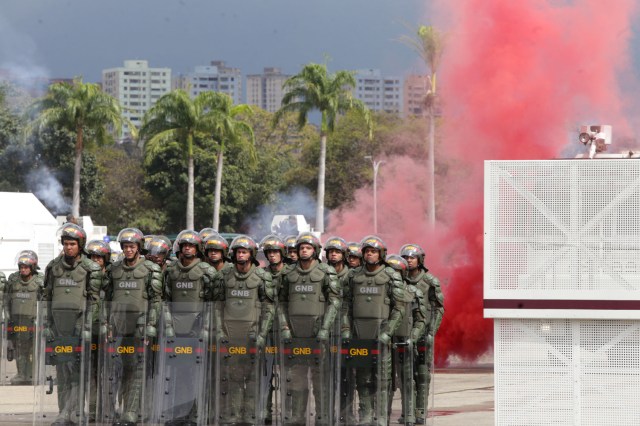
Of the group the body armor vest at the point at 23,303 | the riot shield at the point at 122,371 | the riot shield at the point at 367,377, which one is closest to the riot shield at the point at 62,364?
the riot shield at the point at 122,371

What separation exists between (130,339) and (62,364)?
76cm

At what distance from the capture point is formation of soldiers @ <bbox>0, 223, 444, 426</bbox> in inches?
543

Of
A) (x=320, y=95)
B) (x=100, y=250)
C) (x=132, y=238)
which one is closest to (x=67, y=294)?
(x=132, y=238)

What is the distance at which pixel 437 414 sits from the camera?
17.0 metres

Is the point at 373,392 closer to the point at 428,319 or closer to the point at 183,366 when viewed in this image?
the point at 183,366

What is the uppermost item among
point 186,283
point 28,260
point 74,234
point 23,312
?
point 74,234

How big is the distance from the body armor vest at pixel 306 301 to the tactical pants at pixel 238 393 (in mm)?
634

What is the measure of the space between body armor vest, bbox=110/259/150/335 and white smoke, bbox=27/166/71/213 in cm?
5492

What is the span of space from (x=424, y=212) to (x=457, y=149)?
20.1 feet

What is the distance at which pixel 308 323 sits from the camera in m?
14.0

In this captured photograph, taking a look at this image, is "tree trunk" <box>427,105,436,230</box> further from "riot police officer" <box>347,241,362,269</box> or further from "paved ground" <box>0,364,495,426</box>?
"riot police officer" <box>347,241,362,269</box>

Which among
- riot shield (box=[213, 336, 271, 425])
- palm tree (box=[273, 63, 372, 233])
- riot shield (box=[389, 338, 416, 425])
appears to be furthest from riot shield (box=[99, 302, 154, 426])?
palm tree (box=[273, 63, 372, 233])

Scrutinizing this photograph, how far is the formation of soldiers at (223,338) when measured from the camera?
13.8 meters

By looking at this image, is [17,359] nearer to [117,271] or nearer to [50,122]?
[117,271]
